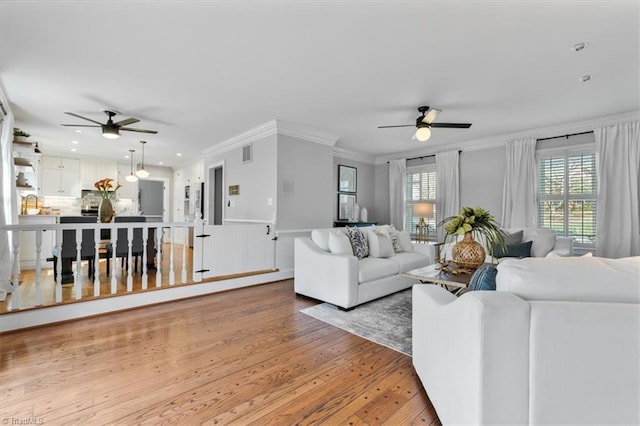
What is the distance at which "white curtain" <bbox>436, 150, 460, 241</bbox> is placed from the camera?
19.4ft

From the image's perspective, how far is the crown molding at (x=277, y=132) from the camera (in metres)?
4.75

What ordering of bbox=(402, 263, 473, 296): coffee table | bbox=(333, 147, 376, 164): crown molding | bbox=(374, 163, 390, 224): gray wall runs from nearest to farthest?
bbox=(402, 263, 473, 296): coffee table
bbox=(333, 147, 376, 164): crown molding
bbox=(374, 163, 390, 224): gray wall

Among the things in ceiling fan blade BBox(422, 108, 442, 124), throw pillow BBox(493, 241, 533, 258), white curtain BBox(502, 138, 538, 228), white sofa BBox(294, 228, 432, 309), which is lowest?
white sofa BBox(294, 228, 432, 309)

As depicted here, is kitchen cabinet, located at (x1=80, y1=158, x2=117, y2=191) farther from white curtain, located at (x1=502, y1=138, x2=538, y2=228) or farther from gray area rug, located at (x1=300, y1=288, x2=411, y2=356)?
white curtain, located at (x1=502, y1=138, x2=538, y2=228)

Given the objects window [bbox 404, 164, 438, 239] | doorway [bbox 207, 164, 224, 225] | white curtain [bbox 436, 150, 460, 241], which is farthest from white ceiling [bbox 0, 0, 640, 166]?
doorway [bbox 207, 164, 224, 225]

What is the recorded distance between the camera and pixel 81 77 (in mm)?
3137

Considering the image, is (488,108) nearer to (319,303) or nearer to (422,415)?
(319,303)

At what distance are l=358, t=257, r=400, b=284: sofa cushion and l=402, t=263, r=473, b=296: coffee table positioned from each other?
27.3 inches

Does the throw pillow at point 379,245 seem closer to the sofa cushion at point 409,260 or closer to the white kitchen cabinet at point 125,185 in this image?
the sofa cushion at point 409,260

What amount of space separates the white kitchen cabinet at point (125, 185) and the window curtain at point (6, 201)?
14.7ft

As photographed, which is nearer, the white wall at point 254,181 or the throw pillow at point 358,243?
the throw pillow at point 358,243

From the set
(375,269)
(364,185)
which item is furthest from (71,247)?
(364,185)

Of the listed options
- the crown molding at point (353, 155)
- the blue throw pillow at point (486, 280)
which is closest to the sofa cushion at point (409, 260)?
the blue throw pillow at point (486, 280)

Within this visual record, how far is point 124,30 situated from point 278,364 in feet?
9.59
